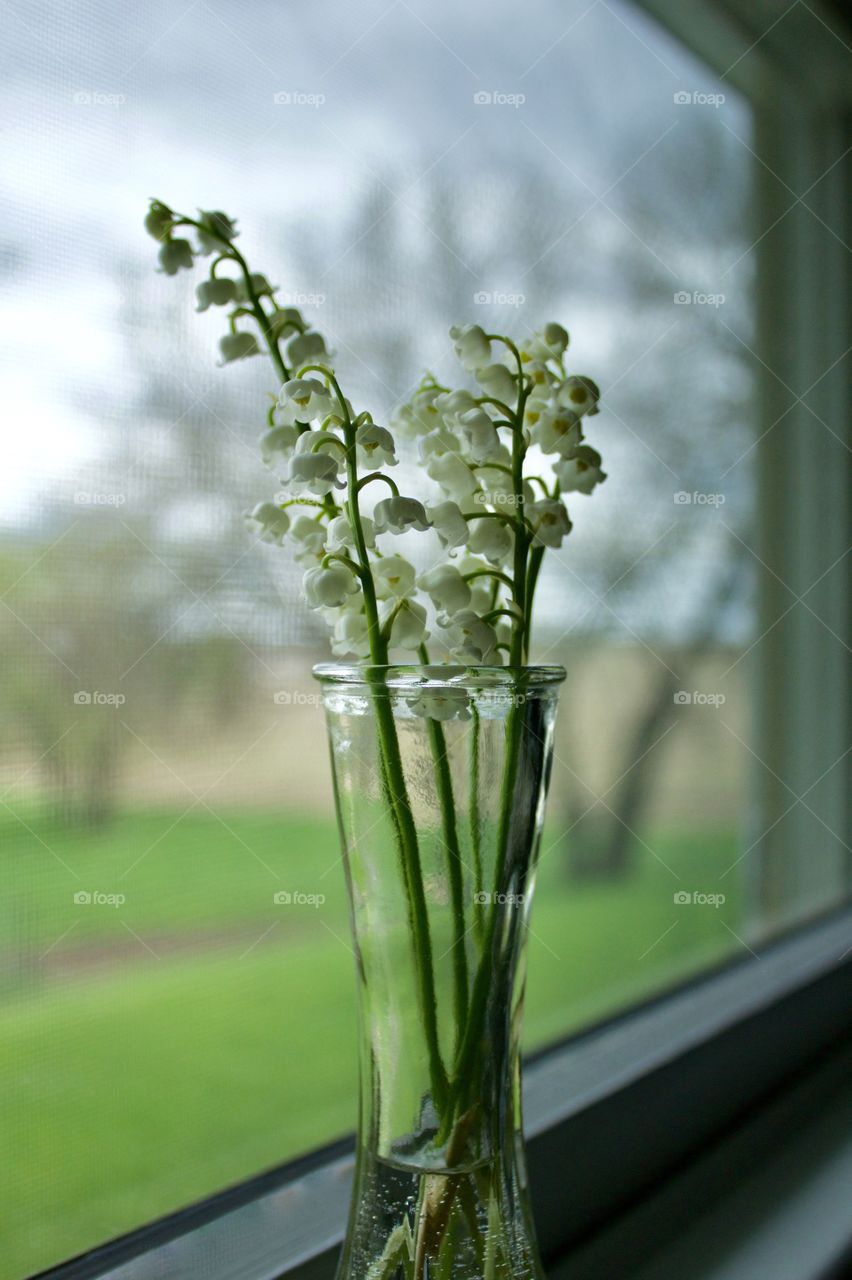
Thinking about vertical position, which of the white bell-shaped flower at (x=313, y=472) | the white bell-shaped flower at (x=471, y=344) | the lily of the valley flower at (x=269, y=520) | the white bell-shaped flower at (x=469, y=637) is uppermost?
the white bell-shaped flower at (x=471, y=344)

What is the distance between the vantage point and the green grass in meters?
0.51

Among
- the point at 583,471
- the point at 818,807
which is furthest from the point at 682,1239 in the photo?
the point at 818,807

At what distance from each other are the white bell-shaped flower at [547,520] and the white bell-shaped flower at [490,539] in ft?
0.04

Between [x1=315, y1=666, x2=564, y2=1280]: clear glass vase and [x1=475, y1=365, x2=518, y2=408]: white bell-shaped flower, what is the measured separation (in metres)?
0.14

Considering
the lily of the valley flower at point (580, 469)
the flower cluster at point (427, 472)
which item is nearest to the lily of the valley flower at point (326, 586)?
the flower cluster at point (427, 472)

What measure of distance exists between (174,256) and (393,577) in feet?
0.55

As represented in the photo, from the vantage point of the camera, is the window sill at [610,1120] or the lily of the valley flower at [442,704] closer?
the lily of the valley flower at [442,704]

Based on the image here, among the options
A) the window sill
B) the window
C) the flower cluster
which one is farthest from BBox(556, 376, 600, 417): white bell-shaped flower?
the window sill

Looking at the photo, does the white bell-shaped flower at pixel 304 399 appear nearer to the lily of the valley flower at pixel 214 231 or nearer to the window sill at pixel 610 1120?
the lily of the valley flower at pixel 214 231

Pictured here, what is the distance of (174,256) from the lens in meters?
0.47

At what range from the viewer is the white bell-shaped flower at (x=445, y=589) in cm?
47

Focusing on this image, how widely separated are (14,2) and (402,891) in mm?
451

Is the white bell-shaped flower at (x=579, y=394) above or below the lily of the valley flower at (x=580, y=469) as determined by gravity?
Result: above

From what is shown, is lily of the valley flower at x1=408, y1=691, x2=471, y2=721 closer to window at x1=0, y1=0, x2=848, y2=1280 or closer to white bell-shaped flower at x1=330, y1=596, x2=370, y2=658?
white bell-shaped flower at x1=330, y1=596, x2=370, y2=658
